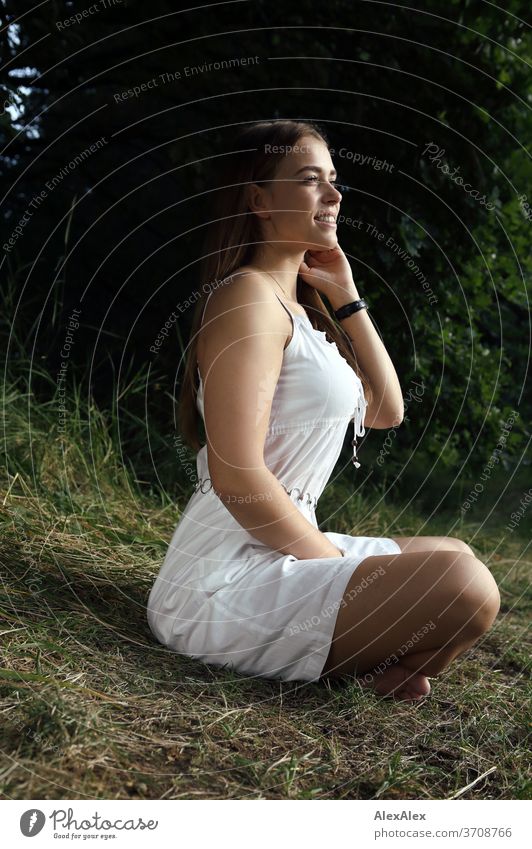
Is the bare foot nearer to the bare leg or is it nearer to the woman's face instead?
the bare leg

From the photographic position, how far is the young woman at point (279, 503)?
5.99ft

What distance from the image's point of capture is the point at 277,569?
1.86 meters

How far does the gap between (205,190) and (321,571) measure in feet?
5.76

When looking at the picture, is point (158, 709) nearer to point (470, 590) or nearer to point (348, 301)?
point (470, 590)

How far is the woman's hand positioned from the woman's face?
0.23m

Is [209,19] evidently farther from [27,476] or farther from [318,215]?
[27,476]

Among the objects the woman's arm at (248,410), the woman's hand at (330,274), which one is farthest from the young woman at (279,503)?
the woman's hand at (330,274)

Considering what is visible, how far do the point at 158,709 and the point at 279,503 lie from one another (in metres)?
0.47

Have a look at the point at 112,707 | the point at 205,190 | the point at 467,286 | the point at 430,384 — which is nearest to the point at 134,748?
the point at 112,707

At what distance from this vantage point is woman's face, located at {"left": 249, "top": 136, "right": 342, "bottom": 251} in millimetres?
1998

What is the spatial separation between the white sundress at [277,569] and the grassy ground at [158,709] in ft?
0.22

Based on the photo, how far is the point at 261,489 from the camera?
1827mm

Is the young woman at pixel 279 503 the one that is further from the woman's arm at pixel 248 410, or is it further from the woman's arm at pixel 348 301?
the woman's arm at pixel 348 301

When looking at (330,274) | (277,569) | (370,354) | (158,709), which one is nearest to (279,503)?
(277,569)
